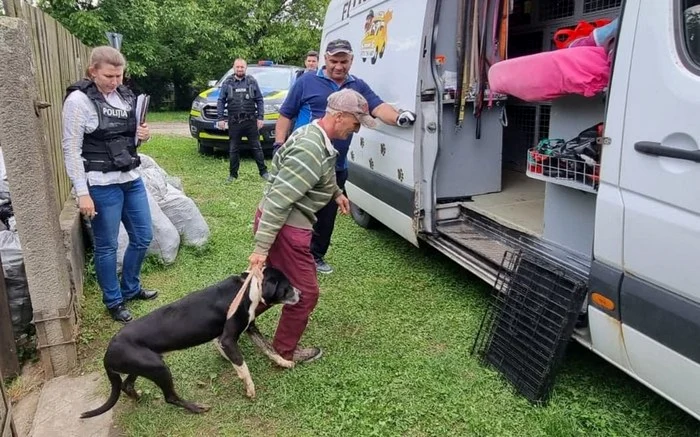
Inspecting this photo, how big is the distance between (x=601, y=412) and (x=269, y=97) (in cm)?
866

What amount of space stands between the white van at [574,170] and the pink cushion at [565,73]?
0.21m

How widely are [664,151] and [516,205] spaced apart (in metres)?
2.29

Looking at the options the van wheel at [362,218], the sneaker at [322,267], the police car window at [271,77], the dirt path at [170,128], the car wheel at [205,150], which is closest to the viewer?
the sneaker at [322,267]

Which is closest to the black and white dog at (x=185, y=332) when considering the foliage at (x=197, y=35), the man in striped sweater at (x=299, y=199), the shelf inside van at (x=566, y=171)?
the man in striped sweater at (x=299, y=199)

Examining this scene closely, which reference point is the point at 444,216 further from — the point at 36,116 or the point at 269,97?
the point at 269,97

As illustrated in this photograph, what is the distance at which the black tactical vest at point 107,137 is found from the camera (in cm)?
348

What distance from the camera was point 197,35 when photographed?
22.0m

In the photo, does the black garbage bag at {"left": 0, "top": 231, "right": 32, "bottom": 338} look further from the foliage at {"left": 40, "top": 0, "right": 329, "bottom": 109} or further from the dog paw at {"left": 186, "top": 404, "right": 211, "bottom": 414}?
the foliage at {"left": 40, "top": 0, "right": 329, "bottom": 109}

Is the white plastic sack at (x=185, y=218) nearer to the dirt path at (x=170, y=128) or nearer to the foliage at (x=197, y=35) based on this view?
the dirt path at (x=170, y=128)

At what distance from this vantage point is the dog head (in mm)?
3025

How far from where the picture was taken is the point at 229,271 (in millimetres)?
4879

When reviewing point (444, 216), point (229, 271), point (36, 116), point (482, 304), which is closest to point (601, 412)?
point (482, 304)

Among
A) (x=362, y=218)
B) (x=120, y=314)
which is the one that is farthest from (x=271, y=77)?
(x=120, y=314)

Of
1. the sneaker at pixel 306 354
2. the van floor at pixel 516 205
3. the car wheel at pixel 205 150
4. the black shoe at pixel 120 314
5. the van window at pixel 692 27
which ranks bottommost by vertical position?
the sneaker at pixel 306 354
